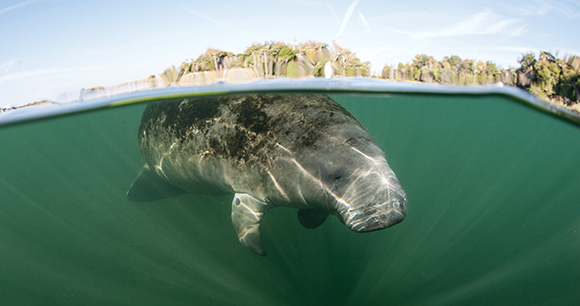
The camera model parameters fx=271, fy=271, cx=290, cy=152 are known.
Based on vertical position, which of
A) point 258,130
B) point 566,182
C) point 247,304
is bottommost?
point 566,182

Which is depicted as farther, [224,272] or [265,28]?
[224,272]

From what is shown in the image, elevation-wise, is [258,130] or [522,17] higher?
[522,17]

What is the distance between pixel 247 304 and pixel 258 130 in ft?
12.1

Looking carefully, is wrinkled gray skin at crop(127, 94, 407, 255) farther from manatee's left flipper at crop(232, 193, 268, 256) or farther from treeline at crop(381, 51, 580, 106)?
treeline at crop(381, 51, 580, 106)

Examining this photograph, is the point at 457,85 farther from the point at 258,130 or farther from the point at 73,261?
the point at 73,261

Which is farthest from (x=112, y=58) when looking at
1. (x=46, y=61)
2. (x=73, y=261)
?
(x=73, y=261)

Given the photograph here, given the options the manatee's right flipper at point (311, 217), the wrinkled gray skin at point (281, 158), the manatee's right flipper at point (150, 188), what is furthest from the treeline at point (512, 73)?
the manatee's right flipper at point (150, 188)

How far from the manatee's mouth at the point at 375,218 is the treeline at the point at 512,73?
8.61 feet

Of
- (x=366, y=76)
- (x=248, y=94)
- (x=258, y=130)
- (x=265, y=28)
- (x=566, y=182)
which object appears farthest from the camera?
(x=566, y=182)

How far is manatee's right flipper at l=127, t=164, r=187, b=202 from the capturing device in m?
5.48

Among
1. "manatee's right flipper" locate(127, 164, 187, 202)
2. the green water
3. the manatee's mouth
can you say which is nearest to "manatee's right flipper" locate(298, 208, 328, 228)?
the manatee's mouth

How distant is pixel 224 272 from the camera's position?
5.60 metres

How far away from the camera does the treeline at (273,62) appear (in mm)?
3670

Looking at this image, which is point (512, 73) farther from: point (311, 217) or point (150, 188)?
point (150, 188)
